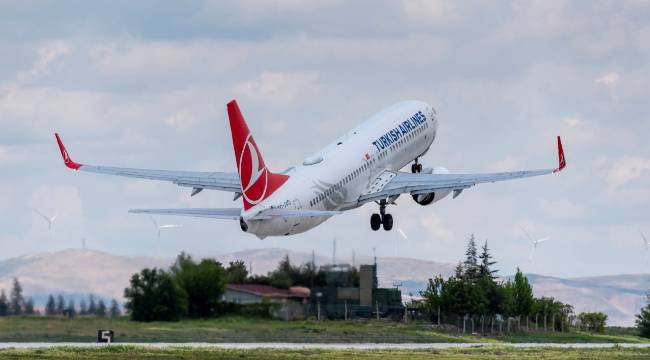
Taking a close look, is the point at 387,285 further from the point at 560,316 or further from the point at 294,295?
the point at 560,316

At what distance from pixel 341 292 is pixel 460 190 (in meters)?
27.1

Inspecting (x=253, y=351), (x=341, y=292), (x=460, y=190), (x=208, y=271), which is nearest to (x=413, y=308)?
(x=341, y=292)

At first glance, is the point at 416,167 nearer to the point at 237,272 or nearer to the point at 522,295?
the point at 237,272

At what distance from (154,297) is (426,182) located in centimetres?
2219

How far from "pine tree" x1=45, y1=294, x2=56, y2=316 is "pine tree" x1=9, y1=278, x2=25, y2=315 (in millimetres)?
1768

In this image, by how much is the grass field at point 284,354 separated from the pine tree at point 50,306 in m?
16.3

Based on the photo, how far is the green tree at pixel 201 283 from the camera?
123 m

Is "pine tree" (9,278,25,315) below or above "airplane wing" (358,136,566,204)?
below

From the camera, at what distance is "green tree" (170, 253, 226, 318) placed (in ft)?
403

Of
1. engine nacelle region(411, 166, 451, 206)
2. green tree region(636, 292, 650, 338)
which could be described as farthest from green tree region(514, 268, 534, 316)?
engine nacelle region(411, 166, 451, 206)

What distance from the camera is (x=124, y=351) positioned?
318 ft

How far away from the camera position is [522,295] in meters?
179

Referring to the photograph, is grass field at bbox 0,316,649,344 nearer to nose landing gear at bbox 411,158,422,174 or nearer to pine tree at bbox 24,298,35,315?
pine tree at bbox 24,298,35,315

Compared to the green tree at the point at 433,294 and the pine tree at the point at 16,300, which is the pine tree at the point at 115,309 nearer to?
the pine tree at the point at 16,300
